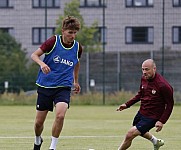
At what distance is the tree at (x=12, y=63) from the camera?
33.2 m

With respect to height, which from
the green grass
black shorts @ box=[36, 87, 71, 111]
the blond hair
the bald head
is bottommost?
the green grass

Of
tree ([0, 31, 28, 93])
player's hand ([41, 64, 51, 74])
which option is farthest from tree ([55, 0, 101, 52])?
player's hand ([41, 64, 51, 74])

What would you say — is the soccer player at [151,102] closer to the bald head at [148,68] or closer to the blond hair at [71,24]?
the bald head at [148,68]

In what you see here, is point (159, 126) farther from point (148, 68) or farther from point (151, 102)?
point (148, 68)

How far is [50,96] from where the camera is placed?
11547mm

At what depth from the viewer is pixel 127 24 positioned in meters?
37.0

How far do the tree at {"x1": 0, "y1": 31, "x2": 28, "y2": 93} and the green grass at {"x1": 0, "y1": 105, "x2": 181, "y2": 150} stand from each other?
8394 mm

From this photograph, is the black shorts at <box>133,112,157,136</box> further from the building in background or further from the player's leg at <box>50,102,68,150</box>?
the building in background

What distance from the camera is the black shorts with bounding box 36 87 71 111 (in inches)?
452

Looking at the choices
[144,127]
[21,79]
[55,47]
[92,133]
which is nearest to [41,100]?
[55,47]

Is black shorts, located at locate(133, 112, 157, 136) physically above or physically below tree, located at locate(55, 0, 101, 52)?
below

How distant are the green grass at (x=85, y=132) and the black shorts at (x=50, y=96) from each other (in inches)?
58.4

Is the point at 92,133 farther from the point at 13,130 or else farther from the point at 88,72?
the point at 88,72

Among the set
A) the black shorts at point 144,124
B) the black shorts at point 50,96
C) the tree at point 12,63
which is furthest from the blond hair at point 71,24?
the tree at point 12,63
